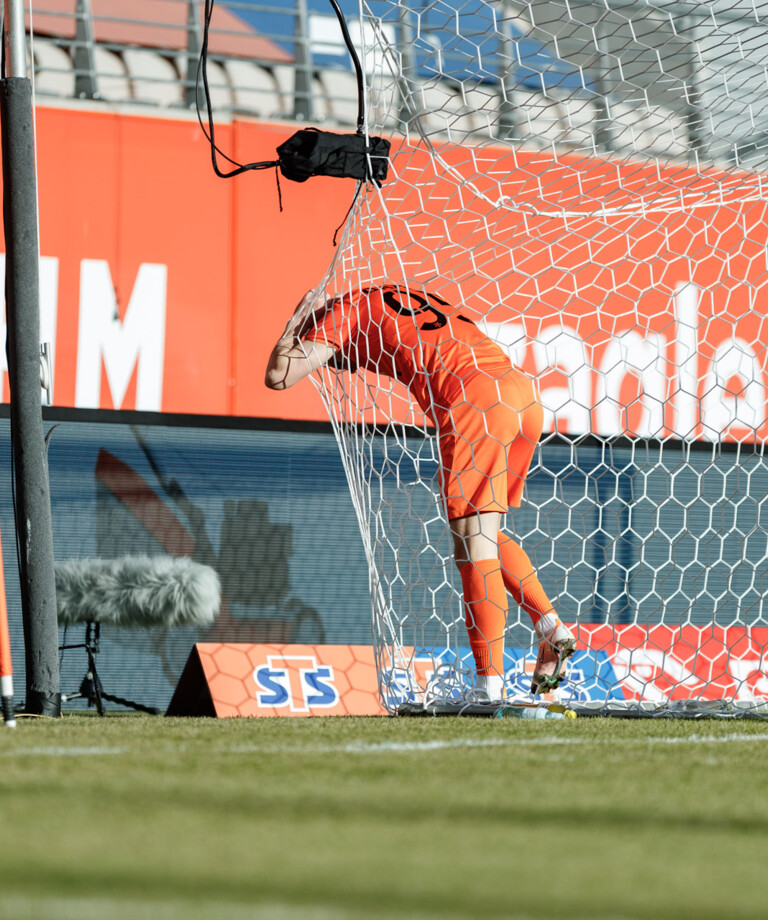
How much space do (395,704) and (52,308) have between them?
15.8 ft

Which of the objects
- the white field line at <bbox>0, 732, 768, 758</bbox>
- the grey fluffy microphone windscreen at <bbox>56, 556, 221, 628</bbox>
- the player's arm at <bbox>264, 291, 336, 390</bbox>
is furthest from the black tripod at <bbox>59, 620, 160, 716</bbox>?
the white field line at <bbox>0, 732, 768, 758</bbox>

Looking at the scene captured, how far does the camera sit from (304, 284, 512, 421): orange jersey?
12.6ft

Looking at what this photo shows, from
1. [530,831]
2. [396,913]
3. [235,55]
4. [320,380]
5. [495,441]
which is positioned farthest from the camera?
[235,55]

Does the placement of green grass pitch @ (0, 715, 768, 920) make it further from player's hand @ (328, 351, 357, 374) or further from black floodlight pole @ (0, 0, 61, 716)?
player's hand @ (328, 351, 357, 374)

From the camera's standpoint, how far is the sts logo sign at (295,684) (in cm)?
436

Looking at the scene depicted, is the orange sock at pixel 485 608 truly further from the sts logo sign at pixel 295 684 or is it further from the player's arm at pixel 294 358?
the sts logo sign at pixel 295 684

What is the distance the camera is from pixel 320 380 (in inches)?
168

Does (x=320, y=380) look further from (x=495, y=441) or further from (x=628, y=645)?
(x=628, y=645)

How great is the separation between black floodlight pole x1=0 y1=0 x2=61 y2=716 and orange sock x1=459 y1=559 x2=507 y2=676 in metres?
1.24

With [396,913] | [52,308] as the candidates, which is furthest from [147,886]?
[52,308]

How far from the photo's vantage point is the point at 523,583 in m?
3.79

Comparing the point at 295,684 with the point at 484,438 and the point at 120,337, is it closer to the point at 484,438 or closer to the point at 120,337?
the point at 484,438

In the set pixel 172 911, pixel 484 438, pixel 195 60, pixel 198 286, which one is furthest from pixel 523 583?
pixel 195 60

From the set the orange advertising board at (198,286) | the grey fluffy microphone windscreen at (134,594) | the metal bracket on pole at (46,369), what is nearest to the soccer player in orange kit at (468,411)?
the metal bracket on pole at (46,369)
